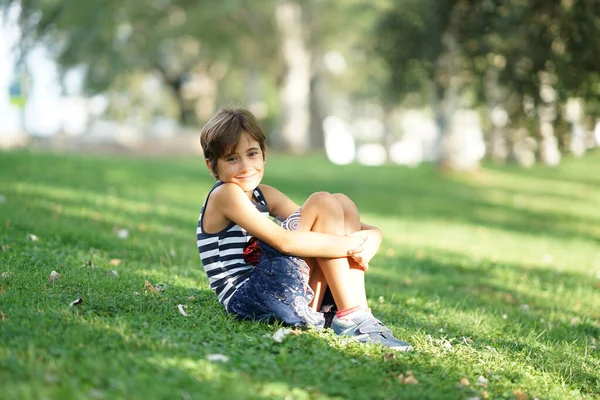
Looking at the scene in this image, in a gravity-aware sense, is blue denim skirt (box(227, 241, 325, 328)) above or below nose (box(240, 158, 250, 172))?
below

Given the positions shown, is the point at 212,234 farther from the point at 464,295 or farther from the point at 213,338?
the point at 464,295

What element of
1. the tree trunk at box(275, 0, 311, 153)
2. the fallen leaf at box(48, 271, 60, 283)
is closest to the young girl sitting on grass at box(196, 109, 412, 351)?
the fallen leaf at box(48, 271, 60, 283)

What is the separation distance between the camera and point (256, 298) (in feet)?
14.7

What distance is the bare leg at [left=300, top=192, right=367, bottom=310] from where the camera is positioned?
448 centimetres

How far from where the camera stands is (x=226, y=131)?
4465mm

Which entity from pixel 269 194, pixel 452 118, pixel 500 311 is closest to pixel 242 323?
pixel 269 194

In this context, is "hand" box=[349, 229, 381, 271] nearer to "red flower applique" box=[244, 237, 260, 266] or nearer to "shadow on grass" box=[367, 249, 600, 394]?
"red flower applique" box=[244, 237, 260, 266]

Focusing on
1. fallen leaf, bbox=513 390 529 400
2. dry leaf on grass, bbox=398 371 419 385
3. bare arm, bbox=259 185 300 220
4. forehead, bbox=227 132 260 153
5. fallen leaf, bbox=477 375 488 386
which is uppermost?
forehead, bbox=227 132 260 153

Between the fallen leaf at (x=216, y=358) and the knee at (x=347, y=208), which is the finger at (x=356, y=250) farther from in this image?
the fallen leaf at (x=216, y=358)

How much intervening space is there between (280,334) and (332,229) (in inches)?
27.3

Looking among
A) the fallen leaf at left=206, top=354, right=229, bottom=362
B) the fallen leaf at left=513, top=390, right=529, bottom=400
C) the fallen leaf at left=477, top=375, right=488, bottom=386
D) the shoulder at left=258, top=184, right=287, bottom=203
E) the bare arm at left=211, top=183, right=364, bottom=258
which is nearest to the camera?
the fallen leaf at left=206, top=354, right=229, bottom=362

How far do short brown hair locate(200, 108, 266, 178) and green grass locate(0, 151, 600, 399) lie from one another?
1.03 m

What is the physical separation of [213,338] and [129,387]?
1027 mm

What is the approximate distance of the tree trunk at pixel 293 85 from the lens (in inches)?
1075
